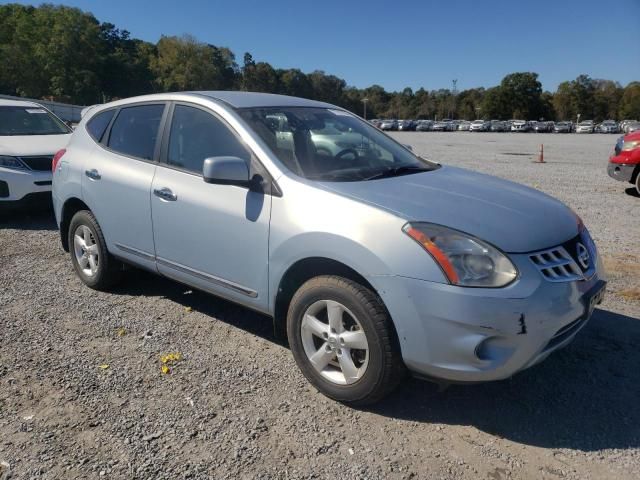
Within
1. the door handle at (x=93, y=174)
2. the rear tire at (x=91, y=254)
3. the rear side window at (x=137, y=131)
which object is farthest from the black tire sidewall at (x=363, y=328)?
the door handle at (x=93, y=174)

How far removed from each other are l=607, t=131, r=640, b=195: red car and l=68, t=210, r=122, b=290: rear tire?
30.9 feet

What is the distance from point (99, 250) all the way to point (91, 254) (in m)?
0.25

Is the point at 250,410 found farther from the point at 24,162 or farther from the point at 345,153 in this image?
the point at 24,162

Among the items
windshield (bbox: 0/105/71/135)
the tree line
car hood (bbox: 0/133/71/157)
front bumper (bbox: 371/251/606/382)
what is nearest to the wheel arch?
car hood (bbox: 0/133/71/157)

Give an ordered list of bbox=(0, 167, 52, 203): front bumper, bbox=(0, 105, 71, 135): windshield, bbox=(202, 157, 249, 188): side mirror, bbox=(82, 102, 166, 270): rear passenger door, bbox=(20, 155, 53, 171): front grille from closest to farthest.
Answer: bbox=(202, 157, 249, 188): side mirror → bbox=(82, 102, 166, 270): rear passenger door → bbox=(0, 167, 52, 203): front bumper → bbox=(20, 155, 53, 171): front grille → bbox=(0, 105, 71, 135): windshield

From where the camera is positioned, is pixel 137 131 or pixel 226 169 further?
pixel 137 131

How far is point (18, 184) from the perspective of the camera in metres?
7.16

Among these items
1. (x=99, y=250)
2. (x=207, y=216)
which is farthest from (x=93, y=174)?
(x=207, y=216)

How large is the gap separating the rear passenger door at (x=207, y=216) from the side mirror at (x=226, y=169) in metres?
0.12

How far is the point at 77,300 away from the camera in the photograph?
463 centimetres

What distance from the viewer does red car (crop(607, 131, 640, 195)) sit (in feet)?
32.4

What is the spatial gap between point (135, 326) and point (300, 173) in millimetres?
1911

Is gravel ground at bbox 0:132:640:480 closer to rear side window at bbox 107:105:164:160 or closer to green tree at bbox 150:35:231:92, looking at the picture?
rear side window at bbox 107:105:164:160

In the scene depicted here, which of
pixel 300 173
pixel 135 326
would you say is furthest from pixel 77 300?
pixel 300 173
